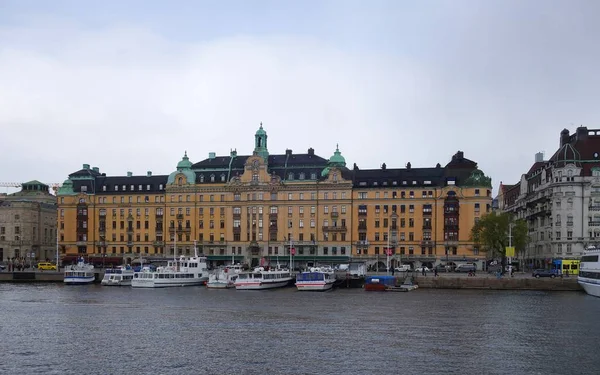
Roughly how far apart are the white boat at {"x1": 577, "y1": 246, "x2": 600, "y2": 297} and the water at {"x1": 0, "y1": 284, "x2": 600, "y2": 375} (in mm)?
3362

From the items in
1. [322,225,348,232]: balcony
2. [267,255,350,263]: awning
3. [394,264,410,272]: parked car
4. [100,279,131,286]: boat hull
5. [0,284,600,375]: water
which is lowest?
[100,279,131,286]: boat hull

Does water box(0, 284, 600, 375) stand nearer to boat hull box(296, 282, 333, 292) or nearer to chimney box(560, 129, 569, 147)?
boat hull box(296, 282, 333, 292)

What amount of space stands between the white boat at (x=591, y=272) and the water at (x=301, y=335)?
3362 millimetres

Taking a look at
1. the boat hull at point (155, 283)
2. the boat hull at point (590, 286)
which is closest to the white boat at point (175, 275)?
the boat hull at point (155, 283)

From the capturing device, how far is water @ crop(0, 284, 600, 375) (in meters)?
63.3

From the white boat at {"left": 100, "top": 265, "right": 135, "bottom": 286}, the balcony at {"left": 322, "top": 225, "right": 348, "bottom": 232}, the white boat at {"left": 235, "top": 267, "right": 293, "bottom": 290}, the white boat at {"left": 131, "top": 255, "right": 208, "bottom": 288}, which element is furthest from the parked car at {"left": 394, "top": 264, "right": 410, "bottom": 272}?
the white boat at {"left": 100, "top": 265, "right": 135, "bottom": 286}

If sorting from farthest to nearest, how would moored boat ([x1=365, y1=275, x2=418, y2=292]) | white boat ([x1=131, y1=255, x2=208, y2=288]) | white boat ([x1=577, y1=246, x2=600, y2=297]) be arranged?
white boat ([x1=131, y1=255, x2=208, y2=288]) < moored boat ([x1=365, y1=275, x2=418, y2=292]) < white boat ([x1=577, y1=246, x2=600, y2=297])

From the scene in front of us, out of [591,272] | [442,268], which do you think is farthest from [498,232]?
[591,272]

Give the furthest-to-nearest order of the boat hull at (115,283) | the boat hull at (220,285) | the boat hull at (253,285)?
1. the boat hull at (115,283)
2. the boat hull at (220,285)
3. the boat hull at (253,285)

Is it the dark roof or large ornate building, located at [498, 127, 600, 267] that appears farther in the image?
the dark roof

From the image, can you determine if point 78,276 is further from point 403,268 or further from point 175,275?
point 403,268

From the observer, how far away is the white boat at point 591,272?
124 m

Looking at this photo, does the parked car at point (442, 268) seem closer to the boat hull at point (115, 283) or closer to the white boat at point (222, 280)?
the white boat at point (222, 280)

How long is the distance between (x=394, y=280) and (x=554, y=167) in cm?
5934
